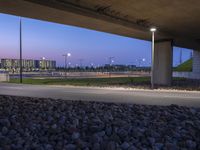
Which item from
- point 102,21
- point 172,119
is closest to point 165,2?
point 102,21

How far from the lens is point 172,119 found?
364 inches

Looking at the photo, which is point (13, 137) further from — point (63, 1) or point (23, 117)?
point (63, 1)

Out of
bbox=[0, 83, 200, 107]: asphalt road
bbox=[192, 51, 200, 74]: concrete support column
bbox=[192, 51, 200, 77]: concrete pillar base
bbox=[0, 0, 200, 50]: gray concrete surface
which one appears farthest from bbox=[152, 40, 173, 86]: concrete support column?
bbox=[192, 51, 200, 74]: concrete support column

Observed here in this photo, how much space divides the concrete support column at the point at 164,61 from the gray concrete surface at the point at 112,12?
20.2ft

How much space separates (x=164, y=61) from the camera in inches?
1308

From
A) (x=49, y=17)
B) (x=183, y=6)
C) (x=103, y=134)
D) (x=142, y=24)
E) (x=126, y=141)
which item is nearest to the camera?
(x=126, y=141)

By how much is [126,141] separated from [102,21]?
16.7 meters

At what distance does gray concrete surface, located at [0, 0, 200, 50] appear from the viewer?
17969mm

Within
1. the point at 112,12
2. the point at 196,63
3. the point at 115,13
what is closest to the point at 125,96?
the point at 112,12

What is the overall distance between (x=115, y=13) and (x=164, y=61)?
44.7 feet

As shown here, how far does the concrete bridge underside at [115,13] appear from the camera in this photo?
17984 millimetres

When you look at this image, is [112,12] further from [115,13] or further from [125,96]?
[125,96]

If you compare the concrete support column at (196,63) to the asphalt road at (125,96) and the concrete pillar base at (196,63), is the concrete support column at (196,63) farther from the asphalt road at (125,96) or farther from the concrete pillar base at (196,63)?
the asphalt road at (125,96)

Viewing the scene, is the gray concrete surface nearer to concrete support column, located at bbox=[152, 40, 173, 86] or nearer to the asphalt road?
the asphalt road
